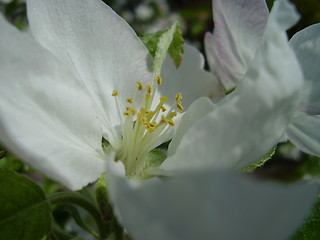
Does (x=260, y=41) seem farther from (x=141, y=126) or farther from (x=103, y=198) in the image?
(x=103, y=198)

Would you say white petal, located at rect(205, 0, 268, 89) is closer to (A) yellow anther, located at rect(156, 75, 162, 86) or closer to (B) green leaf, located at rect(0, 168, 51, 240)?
(A) yellow anther, located at rect(156, 75, 162, 86)

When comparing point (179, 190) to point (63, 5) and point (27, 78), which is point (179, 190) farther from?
point (63, 5)

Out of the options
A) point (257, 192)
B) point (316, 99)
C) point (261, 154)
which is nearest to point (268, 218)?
point (257, 192)

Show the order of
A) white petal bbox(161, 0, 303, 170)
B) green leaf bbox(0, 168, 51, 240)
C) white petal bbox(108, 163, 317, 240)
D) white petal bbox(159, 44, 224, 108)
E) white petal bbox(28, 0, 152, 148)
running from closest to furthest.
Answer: white petal bbox(108, 163, 317, 240)
white petal bbox(161, 0, 303, 170)
green leaf bbox(0, 168, 51, 240)
white petal bbox(28, 0, 152, 148)
white petal bbox(159, 44, 224, 108)

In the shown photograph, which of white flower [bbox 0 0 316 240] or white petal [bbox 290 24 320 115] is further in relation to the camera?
white petal [bbox 290 24 320 115]

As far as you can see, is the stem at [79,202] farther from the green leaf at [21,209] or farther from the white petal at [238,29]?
the white petal at [238,29]

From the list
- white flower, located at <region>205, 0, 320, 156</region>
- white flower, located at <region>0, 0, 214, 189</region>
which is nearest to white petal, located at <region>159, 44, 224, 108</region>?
white flower, located at <region>0, 0, 214, 189</region>
